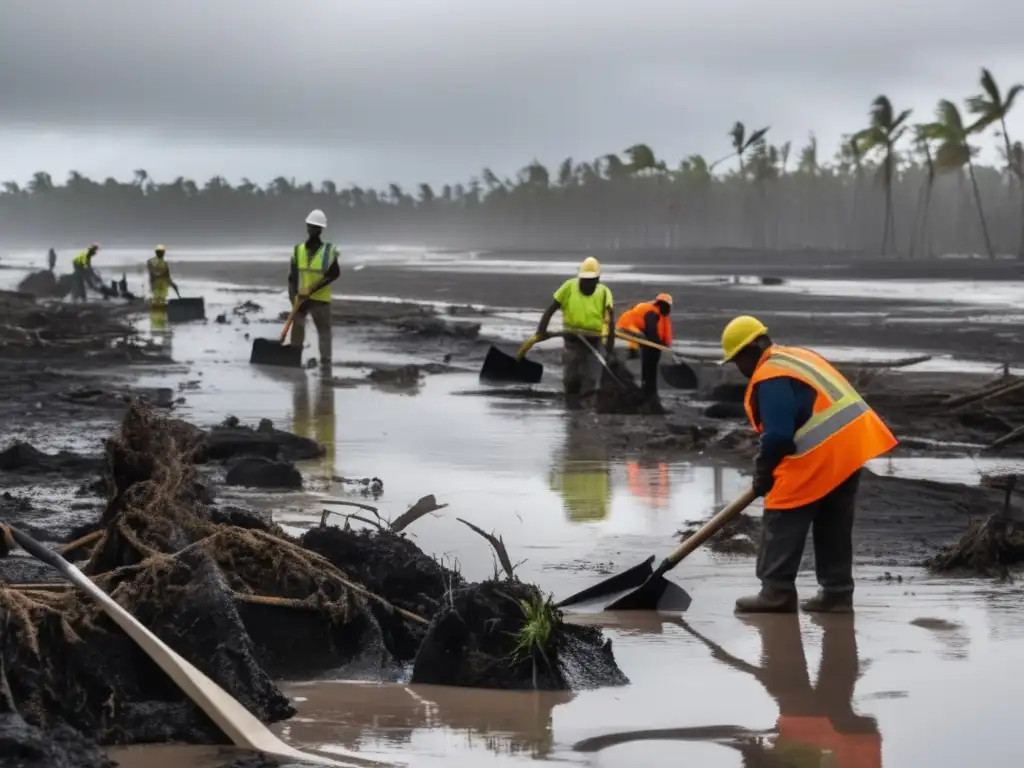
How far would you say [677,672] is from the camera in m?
6.92

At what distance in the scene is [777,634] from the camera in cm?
764

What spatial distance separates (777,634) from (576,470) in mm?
5107

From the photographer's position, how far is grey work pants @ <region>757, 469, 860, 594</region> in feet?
25.8

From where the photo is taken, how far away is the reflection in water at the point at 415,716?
19.2ft

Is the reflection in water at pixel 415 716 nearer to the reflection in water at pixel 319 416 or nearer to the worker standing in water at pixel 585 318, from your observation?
the reflection in water at pixel 319 416

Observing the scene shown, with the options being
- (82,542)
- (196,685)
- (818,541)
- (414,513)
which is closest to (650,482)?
(818,541)

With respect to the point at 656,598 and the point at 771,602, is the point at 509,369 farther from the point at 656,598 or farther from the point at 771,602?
the point at 771,602

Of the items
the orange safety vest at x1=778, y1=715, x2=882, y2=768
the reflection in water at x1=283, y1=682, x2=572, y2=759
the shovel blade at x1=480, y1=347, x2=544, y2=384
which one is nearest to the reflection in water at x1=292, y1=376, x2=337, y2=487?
the shovel blade at x1=480, y1=347, x2=544, y2=384

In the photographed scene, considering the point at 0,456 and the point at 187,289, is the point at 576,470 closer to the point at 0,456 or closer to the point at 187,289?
the point at 0,456

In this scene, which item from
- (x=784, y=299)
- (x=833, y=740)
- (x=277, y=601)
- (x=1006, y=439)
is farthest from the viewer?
(x=784, y=299)

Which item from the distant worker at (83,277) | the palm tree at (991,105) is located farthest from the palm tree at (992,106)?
the distant worker at (83,277)

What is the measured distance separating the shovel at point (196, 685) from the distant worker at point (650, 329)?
11.5 meters

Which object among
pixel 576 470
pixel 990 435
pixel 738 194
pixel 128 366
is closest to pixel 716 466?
pixel 576 470

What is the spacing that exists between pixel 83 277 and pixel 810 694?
119 ft
